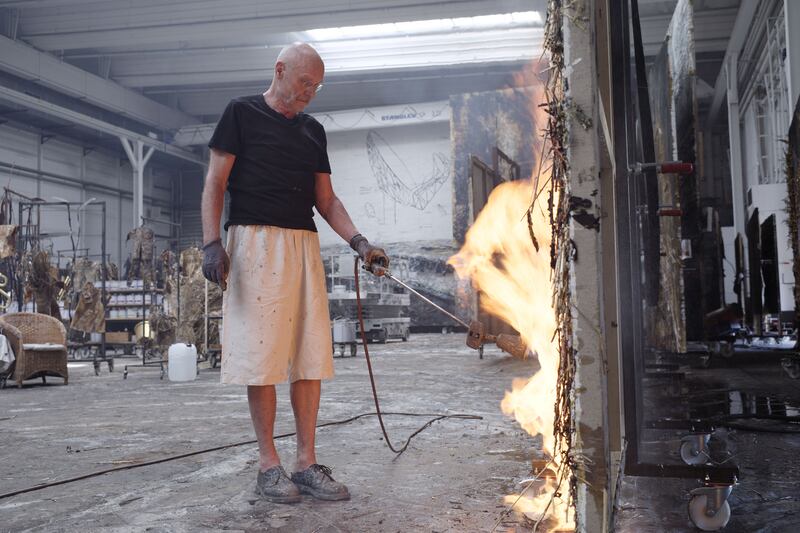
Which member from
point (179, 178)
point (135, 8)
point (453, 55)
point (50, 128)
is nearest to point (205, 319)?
point (135, 8)

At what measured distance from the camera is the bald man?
2.63 metres

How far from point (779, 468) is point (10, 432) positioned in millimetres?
4591

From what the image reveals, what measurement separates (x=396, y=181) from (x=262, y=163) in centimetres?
1864

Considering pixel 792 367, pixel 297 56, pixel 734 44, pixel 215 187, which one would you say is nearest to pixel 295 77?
pixel 297 56

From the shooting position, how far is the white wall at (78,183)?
19.1 metres

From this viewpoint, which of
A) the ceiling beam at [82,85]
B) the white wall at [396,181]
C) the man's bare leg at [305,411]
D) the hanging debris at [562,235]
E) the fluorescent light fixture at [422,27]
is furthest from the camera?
the white wall at [396,181]

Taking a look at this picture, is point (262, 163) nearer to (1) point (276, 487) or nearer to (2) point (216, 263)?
(2) point (216, 263)

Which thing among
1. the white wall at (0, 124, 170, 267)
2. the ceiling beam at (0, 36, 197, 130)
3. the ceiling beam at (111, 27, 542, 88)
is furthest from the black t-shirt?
the white wall at (0, 124, 170, 267)

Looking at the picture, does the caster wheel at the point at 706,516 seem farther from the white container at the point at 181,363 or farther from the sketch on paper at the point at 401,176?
the sketch on paper at the point at 401,176

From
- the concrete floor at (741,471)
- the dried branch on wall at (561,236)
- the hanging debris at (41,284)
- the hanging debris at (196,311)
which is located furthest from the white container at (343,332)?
the dried branch on wall at (561,236)

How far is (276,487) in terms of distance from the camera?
258 centimetres

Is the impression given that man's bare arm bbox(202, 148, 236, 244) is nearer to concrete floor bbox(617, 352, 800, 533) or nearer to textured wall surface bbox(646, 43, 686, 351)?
concrete floor bbox(617, 352, 800, 533)

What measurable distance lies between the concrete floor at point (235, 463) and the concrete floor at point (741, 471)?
490 mm

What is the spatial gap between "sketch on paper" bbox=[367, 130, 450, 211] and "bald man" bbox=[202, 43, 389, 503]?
59.4 ft
